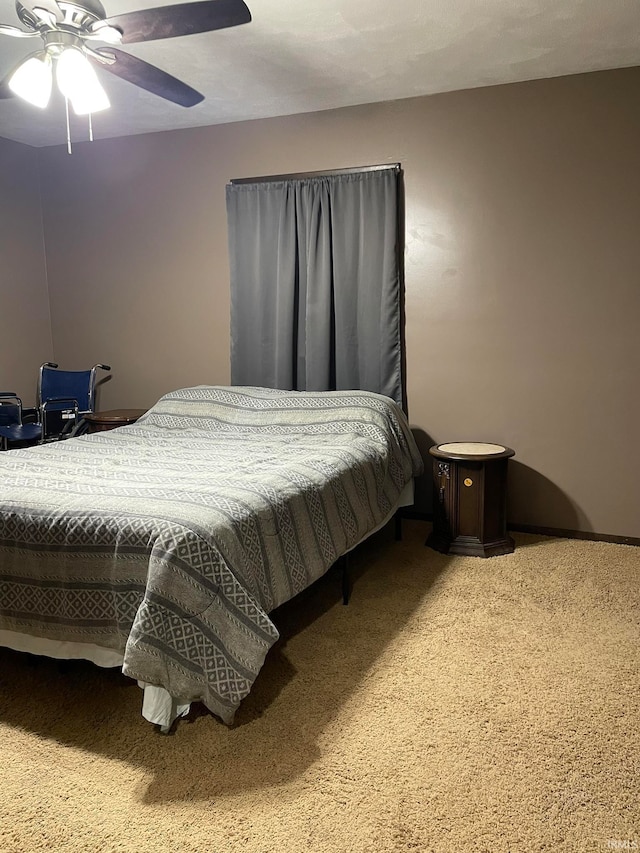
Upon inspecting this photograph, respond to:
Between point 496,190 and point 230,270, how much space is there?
168 centimetres

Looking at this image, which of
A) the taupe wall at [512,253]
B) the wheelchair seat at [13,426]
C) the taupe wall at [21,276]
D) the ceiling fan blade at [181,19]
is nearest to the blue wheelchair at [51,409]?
the wheelchair seat at [13,426]

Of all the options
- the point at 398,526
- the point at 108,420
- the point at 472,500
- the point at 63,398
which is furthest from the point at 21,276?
the point at 472,500

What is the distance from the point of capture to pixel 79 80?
7.87 feet

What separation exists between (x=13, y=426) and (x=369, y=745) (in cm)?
331

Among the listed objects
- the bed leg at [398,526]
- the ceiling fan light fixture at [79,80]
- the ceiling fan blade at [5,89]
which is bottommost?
the bed leg at [398,526]

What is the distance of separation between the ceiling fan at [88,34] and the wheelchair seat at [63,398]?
221 cm

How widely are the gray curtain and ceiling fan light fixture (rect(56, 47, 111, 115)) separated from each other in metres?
1.79

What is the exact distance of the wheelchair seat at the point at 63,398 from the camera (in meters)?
4.44

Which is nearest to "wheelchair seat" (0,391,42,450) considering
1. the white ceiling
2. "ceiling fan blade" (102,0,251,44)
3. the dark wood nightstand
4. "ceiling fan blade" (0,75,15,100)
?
the dark wood nightstand

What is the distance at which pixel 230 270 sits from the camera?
14.5 ft

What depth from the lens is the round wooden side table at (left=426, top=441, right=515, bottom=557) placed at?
11.7 ft

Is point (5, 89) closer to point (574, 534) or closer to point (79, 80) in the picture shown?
point (79, 80)

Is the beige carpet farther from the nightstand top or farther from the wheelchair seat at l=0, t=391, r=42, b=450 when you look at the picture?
the wheelchair seat at l=0, t=391, r=42, b=450

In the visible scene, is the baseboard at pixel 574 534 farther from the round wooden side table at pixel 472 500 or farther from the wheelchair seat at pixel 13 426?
the wheelchair seat at pixel 13 426
